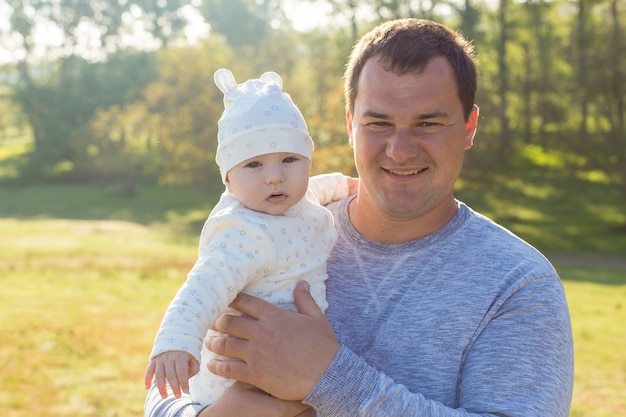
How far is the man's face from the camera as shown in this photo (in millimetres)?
2502

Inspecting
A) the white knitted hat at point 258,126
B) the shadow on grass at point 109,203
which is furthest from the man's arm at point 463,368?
the shadow on grass at point 109,203

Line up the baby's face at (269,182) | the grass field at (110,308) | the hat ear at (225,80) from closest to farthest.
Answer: the baby's face at (269,182)
the hat ear at (225,80)
the grass field at (110,308)

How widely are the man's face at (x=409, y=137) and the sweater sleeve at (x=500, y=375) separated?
1.74ft

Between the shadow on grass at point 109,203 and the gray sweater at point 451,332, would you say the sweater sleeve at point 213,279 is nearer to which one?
the gray sweater at point 451,332

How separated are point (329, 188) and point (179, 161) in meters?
38.5

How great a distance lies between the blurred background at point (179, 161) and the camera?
10820mm

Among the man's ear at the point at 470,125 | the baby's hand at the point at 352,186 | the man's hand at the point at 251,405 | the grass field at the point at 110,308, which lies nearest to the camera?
the man's hand at the point at 251,405

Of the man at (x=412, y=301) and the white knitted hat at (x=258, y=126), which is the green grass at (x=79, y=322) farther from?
the man at (x=412, y=301)

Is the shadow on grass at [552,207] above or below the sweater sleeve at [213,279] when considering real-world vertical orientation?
below

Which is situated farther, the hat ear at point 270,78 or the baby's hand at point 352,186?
the baby's hand at point 352,186

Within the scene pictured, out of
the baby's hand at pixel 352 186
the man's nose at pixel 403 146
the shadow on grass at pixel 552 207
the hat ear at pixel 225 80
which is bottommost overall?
the shadow on grass at pixel 552 207

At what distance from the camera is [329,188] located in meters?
3.28

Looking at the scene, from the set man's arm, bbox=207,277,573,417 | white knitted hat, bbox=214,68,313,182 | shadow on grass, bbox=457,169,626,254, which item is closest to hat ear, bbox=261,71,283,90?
white knitted hat, bbox=214,68,313,182

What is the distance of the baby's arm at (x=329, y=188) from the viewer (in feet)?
10.6
